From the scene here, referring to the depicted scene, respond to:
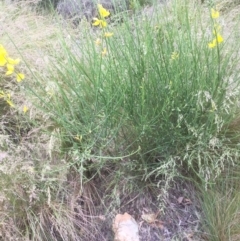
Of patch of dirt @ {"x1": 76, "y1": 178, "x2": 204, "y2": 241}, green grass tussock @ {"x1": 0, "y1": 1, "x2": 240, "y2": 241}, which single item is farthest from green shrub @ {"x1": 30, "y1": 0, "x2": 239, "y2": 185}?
patch of dirt @ {"x1": 76, "y1": 178, "x2": 204, "y2": 241}

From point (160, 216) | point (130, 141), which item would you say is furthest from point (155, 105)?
point (160, 216)

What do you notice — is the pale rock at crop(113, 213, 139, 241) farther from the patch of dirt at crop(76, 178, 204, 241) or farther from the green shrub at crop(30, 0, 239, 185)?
the green shrub at crop(30, 0, 239, 185)

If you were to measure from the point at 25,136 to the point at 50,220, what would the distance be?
53 cm

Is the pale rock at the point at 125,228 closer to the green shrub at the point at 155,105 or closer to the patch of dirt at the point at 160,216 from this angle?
the patch of dirt at the point at 160,216

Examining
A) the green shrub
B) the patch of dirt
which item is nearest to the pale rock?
the patch of dirt

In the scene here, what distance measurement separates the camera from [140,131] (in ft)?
5.76

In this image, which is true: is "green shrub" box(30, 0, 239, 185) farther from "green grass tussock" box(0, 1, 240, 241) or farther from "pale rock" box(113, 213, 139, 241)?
"pale rock" box(113, 213, 139, 241)

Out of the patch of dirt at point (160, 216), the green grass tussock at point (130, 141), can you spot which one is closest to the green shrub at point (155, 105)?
the green grass tussock at point (130, 141)

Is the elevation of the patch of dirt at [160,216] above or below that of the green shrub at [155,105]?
below

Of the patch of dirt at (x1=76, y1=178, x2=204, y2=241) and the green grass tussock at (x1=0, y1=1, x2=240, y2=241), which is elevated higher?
the green grass tussock at (x1=0, y1=1, x2=240, y2=241)

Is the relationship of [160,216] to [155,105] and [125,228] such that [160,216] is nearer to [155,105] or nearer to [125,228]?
[125,228]

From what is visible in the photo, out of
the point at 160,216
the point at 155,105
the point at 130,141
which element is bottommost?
the point at 160,216

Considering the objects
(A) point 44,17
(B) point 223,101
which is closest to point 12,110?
(B) point 223,101

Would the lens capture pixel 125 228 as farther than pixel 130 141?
No
